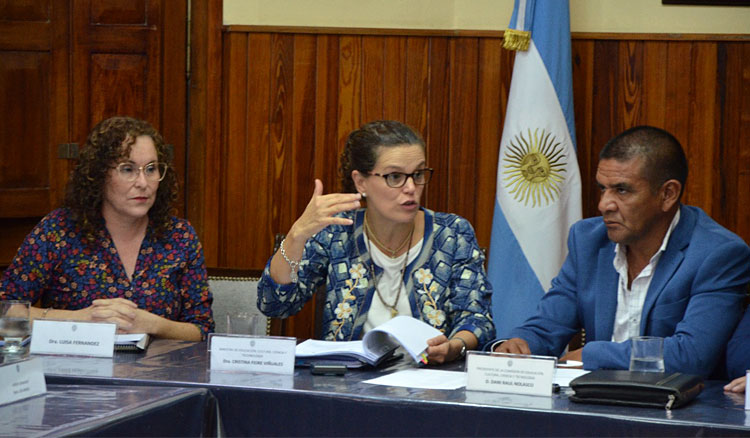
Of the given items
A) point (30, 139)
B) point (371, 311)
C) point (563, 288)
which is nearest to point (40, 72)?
point (30, 139)

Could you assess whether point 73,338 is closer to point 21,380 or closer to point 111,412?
point 21,380

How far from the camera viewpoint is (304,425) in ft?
5.85

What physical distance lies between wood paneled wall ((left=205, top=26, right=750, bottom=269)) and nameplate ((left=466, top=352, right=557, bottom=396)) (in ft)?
7.35

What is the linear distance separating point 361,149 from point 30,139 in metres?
1.83

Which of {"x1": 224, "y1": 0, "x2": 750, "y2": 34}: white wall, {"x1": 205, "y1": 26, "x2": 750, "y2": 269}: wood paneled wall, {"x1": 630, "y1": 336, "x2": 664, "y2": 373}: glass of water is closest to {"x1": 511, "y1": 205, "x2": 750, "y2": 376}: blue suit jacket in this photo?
{"x1": 630, "y1": 336, "x2": 664, "y2": 373}: glass of water

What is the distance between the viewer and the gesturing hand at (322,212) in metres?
2.43

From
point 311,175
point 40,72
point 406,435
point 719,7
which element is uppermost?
point 719,7

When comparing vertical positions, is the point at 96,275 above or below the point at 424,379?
above

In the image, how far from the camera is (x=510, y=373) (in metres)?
1.82

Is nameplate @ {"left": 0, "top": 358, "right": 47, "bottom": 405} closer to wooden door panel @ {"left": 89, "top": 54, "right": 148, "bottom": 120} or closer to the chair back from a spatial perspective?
the chair back

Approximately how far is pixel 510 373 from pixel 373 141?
3.76ft

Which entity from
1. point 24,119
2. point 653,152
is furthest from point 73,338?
point 24,119

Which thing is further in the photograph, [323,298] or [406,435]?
[323,298]

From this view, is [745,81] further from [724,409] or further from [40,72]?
[40,72]
